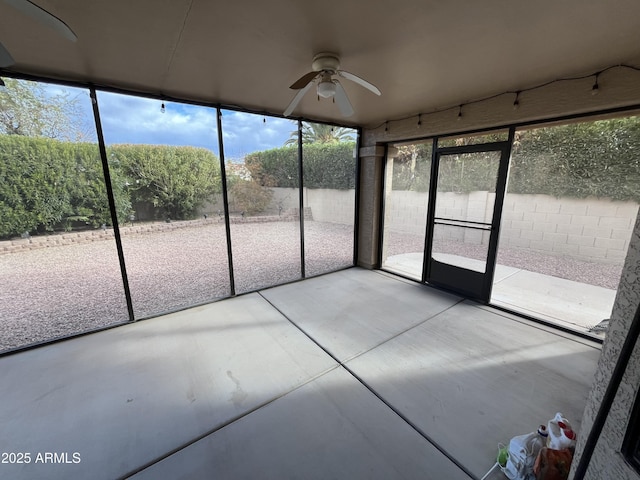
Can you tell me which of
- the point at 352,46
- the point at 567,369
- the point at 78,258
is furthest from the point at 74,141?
the point at 567,369

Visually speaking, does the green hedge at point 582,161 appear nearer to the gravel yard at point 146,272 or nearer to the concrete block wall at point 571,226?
the concrete block wall at point 571,226

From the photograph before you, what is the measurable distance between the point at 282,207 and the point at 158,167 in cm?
222

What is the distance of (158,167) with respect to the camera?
4.30 metres

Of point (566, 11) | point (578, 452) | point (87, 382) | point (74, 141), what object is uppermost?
point (566, 11)

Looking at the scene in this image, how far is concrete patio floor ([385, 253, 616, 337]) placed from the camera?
3.02m

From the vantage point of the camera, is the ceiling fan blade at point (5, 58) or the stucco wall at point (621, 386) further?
the ceiling fan blade at point (5, 58)

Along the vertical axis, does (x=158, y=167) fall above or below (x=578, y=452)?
above

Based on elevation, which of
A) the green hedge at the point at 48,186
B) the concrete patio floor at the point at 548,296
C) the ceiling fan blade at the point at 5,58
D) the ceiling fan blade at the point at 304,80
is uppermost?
the ceiling fan blade at the point at 304,80

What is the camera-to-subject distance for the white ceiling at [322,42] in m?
1.41

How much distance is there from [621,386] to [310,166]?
5.02 metres

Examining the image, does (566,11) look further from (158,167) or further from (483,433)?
(158,167)

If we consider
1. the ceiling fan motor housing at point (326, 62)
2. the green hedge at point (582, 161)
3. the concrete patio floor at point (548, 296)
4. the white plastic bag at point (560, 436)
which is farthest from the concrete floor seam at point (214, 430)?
the green hedge at point (582, 161)

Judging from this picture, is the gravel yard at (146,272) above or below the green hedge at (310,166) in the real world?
below

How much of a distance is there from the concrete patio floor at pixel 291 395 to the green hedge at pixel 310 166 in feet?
9.19
